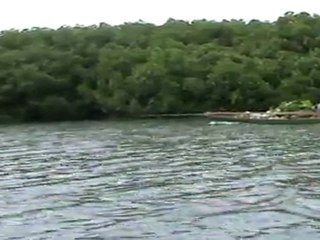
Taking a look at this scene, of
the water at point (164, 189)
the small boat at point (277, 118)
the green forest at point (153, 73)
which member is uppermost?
the green forest at point (153, 73)

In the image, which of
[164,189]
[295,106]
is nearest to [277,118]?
[295,106]

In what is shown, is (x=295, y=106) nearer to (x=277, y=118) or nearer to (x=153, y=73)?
(x=277, y=118)

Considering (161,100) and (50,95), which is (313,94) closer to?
(161,100)

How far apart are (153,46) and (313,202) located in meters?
56.9

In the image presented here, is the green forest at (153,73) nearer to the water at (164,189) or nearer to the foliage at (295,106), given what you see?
the foliage at (295,106)

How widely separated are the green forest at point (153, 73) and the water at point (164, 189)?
29.5m

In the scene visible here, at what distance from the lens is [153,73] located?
65875 millimetres

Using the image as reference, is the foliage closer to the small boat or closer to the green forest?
the small boat

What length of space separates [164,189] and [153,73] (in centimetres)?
4663

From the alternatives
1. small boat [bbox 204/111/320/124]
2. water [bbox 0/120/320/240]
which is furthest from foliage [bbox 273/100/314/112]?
water [bbox 0/120/320/240]

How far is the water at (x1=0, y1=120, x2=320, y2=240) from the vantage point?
14836 millimetres

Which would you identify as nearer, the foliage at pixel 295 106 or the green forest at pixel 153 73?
the foliage at pixel 295 106

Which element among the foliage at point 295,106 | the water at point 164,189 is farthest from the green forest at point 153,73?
the water at point 164,189

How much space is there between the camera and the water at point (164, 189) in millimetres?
14836
